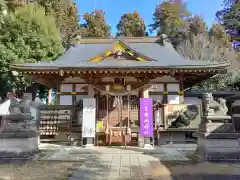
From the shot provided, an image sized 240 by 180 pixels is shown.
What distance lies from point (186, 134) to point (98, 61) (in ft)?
18.6

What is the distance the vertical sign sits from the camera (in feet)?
28.3

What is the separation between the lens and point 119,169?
502 centimetres

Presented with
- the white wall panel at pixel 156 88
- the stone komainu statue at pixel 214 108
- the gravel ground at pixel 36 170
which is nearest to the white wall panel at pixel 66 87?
the white wall panel at pixel 156 88

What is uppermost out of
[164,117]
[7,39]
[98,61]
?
[7,39]

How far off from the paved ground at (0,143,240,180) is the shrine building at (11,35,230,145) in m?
2.90

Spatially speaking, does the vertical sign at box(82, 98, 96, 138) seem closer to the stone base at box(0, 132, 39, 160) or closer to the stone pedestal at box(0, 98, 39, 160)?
the stone pedestal at box(0, 98, 39, 160)

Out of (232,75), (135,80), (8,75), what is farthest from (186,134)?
(8,75)

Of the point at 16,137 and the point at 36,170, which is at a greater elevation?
the point at 16,137

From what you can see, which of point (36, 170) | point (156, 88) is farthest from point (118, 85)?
point (36, 170)

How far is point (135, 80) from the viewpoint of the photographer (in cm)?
1036

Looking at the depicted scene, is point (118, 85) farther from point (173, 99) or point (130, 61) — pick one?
point (173, 99)

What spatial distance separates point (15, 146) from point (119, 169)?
11.2 feet

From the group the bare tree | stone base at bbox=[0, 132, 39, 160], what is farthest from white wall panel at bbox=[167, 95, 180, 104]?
the bare tree

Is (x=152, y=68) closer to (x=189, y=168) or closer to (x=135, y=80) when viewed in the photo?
(x=135, y=80)
